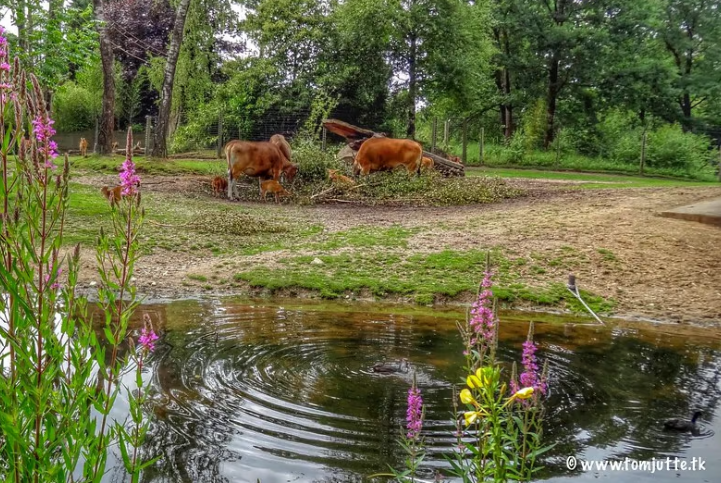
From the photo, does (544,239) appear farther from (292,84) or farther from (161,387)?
(292,84)

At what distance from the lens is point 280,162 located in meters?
15.4

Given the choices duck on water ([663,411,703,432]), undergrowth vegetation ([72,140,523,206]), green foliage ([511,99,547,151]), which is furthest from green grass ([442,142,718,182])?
duck on water ([663,411,703,432])

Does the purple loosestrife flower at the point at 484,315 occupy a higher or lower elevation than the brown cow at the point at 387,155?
lower

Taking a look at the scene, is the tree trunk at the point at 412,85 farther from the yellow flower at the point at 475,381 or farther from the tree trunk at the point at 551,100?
the yellow flower at the point at 475,381

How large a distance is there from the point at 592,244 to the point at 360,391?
576 cm

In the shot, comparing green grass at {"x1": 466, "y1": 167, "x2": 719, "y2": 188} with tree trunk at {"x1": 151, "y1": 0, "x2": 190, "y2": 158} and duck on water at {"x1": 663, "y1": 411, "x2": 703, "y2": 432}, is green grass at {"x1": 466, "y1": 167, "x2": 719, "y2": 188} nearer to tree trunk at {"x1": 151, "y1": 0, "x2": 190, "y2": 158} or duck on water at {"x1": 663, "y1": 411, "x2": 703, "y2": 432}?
tree trunk at {"x1": 151, "y1": 0, "x2": 190, "y2": 158}

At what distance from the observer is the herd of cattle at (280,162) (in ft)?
48.5

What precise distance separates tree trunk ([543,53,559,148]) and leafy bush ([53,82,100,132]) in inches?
942

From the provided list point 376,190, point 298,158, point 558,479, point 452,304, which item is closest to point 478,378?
point 558,479

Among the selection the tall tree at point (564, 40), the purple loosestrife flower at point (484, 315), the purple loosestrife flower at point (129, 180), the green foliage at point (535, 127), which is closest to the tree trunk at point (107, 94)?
the purple loosestrife flower at point (129, 180)

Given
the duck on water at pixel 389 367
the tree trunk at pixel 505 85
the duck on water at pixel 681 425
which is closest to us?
the duck on water at pixel 681 425

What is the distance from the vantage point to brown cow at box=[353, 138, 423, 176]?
16.0 meters

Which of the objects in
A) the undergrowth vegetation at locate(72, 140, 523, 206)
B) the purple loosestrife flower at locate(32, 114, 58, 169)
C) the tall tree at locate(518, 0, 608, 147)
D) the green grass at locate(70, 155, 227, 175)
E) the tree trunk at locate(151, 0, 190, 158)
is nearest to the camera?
the purple loosestrife flower at locate(32, 114, 58, 169)

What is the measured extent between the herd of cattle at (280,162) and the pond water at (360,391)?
8516 millimetres
